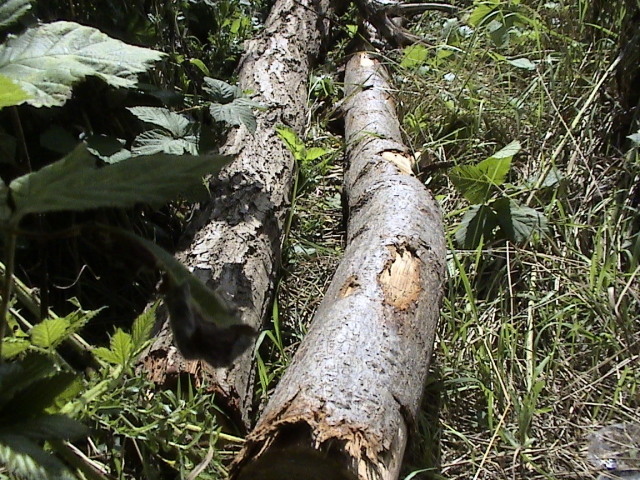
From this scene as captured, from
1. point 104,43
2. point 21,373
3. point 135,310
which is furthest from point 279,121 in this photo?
point 21,373

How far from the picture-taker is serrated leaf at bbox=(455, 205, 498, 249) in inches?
104

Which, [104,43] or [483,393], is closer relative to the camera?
[104,43]

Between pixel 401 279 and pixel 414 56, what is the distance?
6.41 feet

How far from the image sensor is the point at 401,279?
2133 mm

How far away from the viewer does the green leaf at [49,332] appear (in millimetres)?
1408

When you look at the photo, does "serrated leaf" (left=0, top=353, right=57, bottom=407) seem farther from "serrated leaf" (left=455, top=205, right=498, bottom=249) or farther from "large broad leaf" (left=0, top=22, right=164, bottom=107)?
"serrated leaf" (left=455, top=205, right=498, bottom=249)

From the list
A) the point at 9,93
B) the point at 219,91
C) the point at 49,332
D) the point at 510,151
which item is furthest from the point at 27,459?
the point at 510,151

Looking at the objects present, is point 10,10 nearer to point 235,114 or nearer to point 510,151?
point 235,114

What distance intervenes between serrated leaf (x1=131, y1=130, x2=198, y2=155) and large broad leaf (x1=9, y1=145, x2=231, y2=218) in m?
1.43

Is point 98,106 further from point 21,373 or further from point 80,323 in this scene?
point 21,373

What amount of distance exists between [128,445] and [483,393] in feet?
3.33

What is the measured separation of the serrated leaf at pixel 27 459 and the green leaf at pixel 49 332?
612 millimetres

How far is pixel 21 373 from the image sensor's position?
830mm

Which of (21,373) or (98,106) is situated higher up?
(21,373)
